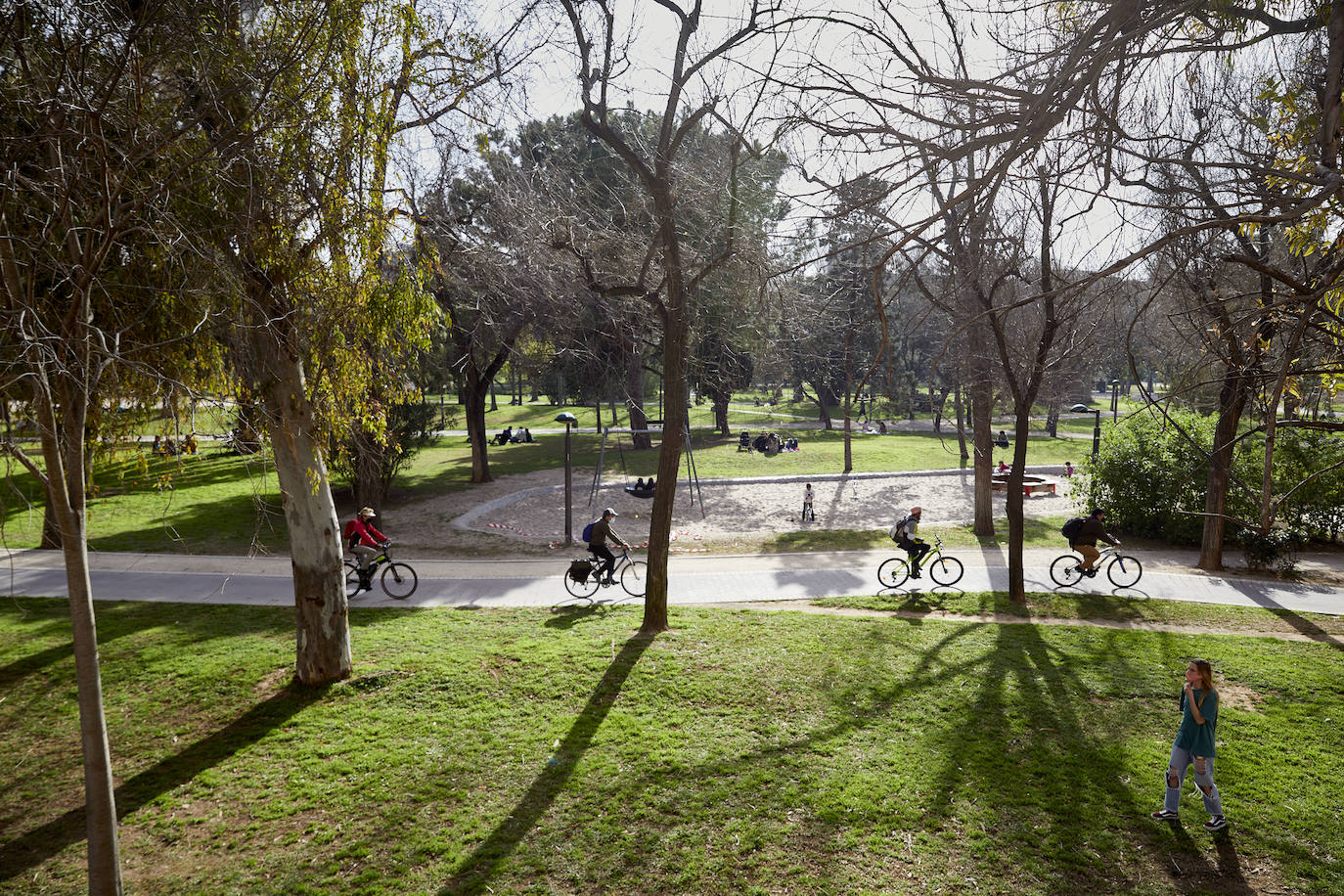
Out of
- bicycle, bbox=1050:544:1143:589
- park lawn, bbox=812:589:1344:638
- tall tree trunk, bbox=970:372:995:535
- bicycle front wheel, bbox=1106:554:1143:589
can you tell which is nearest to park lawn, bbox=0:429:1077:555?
→ tall tree trunk, bbox=970:372:995:535

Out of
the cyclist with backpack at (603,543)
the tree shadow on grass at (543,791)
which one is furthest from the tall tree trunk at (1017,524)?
the tree shadow on grass at (543,791)

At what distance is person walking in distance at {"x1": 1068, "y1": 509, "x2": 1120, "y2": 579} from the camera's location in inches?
527

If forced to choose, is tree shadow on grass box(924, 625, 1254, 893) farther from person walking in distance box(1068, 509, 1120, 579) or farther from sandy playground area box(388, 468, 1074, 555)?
sandy playground area box(388, 468, 1074, 555)

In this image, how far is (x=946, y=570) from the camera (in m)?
14.0

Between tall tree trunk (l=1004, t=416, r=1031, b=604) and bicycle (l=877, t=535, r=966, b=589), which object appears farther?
bicycle (l=877, t=535, r=966, b=589)

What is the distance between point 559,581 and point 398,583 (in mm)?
2833

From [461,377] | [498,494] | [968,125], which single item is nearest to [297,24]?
[968,125]

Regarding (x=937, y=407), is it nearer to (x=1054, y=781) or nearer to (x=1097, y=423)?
(x=1097, y=423)

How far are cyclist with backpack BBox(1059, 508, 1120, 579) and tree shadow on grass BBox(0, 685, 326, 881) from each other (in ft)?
40.6

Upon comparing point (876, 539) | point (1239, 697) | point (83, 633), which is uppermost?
point (83, 633)

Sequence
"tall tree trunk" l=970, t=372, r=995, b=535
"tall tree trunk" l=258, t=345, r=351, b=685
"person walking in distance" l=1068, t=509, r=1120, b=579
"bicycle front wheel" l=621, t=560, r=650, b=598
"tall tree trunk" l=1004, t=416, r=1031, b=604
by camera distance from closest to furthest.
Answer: "tall tree trunk" l=258, t=345, r=351, b=685 → "tall tree trunk" l=1004, t=416, r=1031, b=604 → "bicycle front wheel" l=621, t=560, r=650, b=598 → "person walking in distance" l=1068, t=509, r=1120, b=579 → "tall tree trunk" l=970, t=372, r=995, b=535

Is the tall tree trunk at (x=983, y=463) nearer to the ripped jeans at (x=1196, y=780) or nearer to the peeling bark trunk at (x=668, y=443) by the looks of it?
the peeling bark trunk at (x=668, y=443)

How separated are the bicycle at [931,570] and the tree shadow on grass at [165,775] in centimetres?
942

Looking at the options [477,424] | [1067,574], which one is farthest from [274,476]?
[1067,574]
